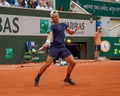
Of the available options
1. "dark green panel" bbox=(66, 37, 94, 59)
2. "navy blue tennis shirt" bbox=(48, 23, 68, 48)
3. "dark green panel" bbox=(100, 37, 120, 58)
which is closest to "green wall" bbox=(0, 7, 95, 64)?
"dark green panel" bbox=(66, 37, 94, 59)

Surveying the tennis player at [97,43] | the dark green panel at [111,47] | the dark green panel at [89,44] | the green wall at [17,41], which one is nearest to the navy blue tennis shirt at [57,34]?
the green wall at [17,41]

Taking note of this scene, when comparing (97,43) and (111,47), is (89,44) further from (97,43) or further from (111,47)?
(97,43)

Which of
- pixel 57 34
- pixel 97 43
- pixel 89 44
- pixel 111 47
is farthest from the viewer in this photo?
pixel 111 47

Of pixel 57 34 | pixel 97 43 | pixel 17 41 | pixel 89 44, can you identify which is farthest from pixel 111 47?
pixel 57 34

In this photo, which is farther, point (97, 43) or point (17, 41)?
point (97, 43)

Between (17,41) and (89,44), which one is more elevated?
(17,41)

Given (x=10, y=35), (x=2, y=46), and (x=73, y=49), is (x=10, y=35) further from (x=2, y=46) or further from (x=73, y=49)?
(x=73, y=49)

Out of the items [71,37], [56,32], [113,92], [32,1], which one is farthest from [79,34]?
[113,92]

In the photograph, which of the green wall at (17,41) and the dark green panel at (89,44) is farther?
the dark green panel at (89,44)

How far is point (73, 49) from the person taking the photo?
961 inches

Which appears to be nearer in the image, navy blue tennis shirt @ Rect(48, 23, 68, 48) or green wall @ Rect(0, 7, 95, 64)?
navy blue tennis shirt @ Rect(48, 23, 68, 48)

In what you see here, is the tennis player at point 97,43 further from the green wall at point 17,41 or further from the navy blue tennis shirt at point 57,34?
the navy blue tennis shirt at point 57,34

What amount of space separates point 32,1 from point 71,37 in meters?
3.28

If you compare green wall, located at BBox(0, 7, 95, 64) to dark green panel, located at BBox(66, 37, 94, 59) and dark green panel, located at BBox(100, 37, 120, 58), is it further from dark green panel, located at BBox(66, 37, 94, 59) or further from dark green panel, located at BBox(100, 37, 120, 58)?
dark green panel, located at BBox(100, 37, 120, 58)
